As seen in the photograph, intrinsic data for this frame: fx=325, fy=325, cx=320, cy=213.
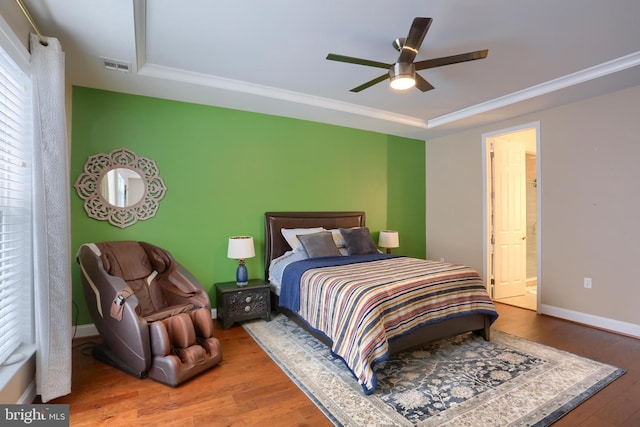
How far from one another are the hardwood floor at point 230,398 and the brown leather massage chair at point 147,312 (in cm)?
12

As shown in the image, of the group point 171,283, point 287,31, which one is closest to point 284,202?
point 171,283

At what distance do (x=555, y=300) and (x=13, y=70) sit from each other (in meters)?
5.70

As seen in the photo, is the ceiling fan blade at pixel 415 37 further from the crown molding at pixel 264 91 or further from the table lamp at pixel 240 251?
the table lamp at pixel 240 251

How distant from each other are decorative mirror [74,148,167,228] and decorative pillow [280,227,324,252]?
60.4 inches

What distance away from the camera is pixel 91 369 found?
2.67 metres

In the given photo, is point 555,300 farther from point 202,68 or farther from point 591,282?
point 202,68

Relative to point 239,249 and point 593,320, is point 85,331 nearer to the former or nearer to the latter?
point 239,249

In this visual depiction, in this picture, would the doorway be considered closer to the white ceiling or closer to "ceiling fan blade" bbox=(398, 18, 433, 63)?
the white ceiling

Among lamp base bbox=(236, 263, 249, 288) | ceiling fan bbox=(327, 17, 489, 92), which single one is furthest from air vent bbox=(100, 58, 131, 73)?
lamp base bbox=(236, 263, 249, 288)

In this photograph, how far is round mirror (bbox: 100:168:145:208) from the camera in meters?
3.45

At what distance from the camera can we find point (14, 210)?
83.4 inches

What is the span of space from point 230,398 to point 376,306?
123cm

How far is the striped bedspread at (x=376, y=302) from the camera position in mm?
2375

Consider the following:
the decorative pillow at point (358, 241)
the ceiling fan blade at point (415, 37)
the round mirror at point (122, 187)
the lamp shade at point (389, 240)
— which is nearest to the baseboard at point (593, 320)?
the lamp shade at point (389, 240)
